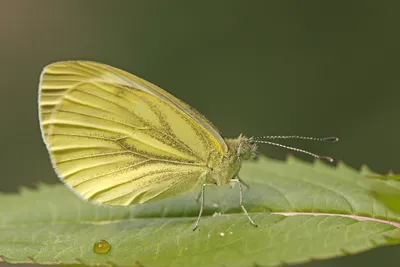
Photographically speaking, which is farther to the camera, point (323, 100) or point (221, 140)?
point (323, 100)

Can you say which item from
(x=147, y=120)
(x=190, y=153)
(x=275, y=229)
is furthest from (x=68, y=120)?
(x=275, y=229)

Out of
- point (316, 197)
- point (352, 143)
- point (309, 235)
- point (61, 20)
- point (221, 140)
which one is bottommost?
point (309, 235)

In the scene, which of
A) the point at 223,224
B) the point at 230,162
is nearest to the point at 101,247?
the point at 223,224

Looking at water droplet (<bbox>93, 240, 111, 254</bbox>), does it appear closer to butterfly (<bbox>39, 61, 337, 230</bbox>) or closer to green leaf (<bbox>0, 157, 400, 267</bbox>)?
green leaf (<bbox>0, 157, 400, 267</bbox>)

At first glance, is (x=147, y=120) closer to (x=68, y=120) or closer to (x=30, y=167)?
(x=68, y=120)

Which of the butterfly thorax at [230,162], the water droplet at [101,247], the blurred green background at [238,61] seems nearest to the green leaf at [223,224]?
the water droplet at [101,247]

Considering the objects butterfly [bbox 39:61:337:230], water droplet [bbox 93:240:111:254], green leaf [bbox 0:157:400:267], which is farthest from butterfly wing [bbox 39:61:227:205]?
water droplet [bbox 93:240:111:254]

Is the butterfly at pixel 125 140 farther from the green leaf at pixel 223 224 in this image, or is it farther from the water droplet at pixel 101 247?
the water droplet at pixel 101 247
